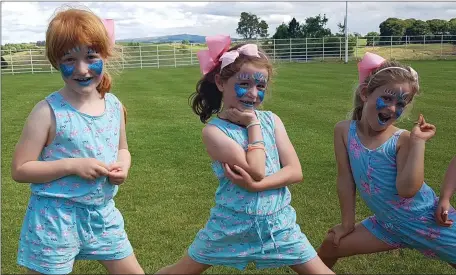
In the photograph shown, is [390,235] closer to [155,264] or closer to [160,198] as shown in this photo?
[155,264]

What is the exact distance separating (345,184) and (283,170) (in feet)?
2.42

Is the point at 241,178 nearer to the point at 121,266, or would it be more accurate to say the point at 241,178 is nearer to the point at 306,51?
the point at 121,266

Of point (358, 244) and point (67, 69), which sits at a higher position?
point (67, 69)

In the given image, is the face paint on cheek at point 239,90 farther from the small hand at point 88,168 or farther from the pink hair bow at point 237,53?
the small hand at point 88,168

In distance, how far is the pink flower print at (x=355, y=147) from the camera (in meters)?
3.42

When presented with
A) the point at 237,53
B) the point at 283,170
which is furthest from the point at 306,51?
the point at 283,170

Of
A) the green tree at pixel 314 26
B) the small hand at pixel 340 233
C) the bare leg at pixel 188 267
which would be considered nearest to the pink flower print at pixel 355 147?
the small hand at pixel 340 233

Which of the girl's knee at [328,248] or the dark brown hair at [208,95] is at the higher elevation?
the dark brown hair at [208,95]

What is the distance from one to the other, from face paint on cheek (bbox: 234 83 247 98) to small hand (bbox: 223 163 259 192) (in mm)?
398

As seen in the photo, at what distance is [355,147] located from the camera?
3439 mm

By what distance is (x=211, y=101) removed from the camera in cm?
325

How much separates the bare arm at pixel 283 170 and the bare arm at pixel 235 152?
0.06 meters

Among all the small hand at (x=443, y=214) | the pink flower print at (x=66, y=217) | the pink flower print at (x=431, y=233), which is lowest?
the pink flower print at (x=431, y=233)

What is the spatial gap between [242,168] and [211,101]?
0.59 m
